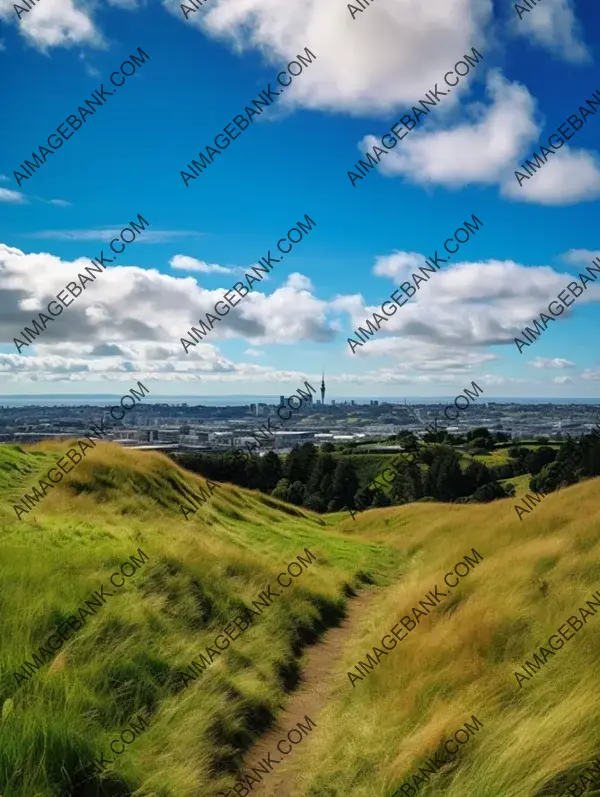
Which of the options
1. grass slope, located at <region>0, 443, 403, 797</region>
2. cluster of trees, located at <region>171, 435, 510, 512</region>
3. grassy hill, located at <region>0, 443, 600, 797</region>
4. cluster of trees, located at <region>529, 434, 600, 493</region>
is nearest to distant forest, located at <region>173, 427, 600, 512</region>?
cluster of trees, located at <region>171, 435, 510, 512</region>

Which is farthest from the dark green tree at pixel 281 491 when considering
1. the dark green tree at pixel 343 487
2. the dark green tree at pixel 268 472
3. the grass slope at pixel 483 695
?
the grass slope at pixel 483 695

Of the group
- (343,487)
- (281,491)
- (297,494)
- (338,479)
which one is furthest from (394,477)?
(281,491)

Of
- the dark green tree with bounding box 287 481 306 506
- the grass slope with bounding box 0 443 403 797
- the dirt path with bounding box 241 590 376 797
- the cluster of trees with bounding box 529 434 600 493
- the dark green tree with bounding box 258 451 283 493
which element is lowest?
the dark green tree with bounding box 287 481 306 506

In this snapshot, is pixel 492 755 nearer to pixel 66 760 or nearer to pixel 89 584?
pixel 66 760

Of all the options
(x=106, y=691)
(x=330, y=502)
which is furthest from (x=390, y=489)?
(x=106, y=691)

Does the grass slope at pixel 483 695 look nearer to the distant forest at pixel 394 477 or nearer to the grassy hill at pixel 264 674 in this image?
the grassy hill at pixel 264 674

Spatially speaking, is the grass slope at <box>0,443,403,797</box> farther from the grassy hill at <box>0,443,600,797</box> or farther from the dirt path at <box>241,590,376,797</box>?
the dirt path at <box>241,590,376,797</box>
